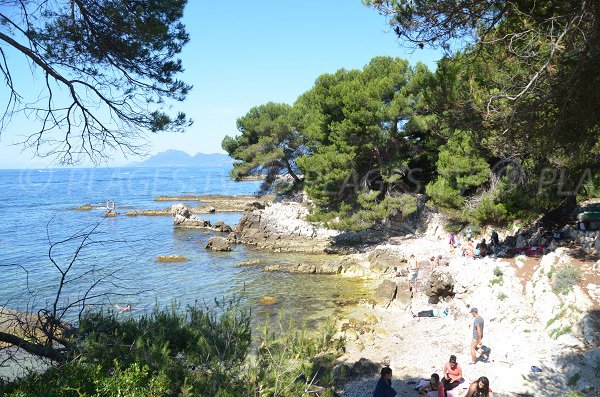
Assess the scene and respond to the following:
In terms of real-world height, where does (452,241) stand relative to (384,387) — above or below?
above

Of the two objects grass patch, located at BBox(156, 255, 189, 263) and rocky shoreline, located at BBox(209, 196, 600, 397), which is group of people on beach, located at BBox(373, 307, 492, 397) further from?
grass patch, located at BBox(156, 255, 189, 263)

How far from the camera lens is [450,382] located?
9711 mm

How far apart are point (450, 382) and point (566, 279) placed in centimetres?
479

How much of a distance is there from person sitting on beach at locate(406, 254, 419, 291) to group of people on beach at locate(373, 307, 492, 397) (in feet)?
22.0

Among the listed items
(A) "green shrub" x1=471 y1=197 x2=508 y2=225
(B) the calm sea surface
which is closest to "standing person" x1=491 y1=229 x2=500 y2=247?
(A) "green shrub" x1=471 y1=197 x2=508 y2=225

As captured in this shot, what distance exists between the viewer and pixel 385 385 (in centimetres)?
898

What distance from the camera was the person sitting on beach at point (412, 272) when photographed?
727 inches

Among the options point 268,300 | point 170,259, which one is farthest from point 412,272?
point 170,259

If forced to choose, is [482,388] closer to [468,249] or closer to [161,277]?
[468,249]

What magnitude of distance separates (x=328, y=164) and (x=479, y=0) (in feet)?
61.6

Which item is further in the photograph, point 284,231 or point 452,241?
point 284,231

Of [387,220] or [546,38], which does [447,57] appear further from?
[387,220]

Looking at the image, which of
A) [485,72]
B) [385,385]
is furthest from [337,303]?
[485,72]

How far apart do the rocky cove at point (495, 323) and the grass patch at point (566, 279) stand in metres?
0.10
